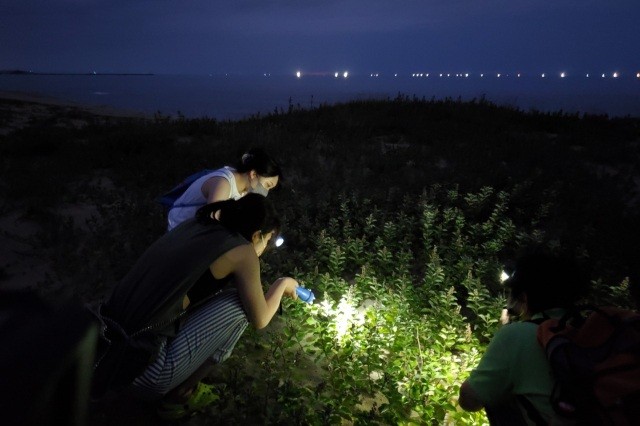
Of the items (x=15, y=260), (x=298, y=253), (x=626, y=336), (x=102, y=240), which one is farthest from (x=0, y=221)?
(x=626, y=336)

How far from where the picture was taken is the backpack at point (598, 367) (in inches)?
70.5

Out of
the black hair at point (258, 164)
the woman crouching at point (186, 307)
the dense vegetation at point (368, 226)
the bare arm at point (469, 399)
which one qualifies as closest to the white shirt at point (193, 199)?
Answer: the black hair at point (258, 164)

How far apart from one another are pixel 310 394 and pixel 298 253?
96.9 inches

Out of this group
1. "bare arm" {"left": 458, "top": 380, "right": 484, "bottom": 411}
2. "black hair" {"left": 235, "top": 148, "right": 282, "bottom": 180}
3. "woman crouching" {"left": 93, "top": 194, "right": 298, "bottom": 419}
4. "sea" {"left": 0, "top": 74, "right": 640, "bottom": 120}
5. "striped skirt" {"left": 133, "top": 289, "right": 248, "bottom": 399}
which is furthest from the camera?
"sea" {"left": 0, "top": 74, "right": 640, "bottom": 120}

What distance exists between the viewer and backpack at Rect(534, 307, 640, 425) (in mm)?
1791

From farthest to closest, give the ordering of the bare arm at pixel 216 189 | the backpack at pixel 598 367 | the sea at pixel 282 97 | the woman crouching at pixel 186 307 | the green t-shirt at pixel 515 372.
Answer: the sea at pixel 282 97 < the bare arm at pixel 216 189 < the woman crouching at pixel 186 307 < the green t-shirt at pixel 515 372 < the backpack at pixel 598 367

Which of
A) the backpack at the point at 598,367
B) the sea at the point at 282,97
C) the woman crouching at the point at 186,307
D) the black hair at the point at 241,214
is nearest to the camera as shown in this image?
the backpack at the point at 598,367

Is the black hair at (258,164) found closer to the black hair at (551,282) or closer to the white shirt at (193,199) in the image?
the white shirt at (193,199)

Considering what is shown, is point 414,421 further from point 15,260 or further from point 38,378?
point 15,260

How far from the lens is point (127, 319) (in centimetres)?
256

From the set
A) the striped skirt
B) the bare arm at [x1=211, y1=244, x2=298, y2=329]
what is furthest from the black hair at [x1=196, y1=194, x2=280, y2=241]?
the striped skirt

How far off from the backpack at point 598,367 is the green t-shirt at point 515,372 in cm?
10

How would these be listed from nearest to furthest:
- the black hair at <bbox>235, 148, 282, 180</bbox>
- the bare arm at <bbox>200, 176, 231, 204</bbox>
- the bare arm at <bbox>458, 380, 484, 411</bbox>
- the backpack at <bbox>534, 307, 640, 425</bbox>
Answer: the backpack at <bbox>534, 307, 640, 425</bbox> → the bare arm at <bbox>458, 380, 484, 411</bbox> → the bare arm at <bbox>200, 176, 231, 204</bbox> → the black hair at <bbox>235, 148, 282, 180</bbox>

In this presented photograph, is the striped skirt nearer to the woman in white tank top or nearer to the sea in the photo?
the woman in white tank top
